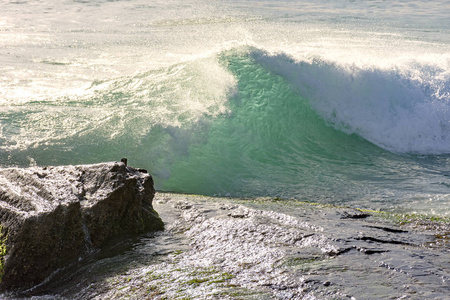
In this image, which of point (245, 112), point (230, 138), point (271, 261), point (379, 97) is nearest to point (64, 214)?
point (271, 261)

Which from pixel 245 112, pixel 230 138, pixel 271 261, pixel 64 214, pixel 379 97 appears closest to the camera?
pixel 271 261

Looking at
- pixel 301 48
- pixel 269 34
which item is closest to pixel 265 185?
pixel 301 48

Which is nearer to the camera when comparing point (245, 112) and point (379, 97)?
point (245, 112)

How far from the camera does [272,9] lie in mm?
22047

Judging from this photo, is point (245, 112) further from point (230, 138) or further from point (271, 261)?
point (271, 261)

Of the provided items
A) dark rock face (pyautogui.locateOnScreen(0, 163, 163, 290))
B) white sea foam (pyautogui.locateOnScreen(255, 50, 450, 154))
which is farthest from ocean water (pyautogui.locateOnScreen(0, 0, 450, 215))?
dark rock face (pyautogui.locateOnScreen(0, 163, 163, 290))

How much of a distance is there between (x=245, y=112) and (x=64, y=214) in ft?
20.4

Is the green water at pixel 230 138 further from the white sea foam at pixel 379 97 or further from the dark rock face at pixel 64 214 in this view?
the dark rock face at pixel 64 214

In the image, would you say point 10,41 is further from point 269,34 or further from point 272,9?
point 272,9

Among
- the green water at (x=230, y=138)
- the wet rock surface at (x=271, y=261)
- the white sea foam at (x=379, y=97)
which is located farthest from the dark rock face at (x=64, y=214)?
the white sea foam at (x=379, y=97)

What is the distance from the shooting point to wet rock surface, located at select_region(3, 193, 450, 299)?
3.12 meters

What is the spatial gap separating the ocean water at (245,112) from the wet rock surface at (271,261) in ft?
7.03

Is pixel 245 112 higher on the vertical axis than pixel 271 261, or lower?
higher

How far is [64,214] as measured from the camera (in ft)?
12.5
